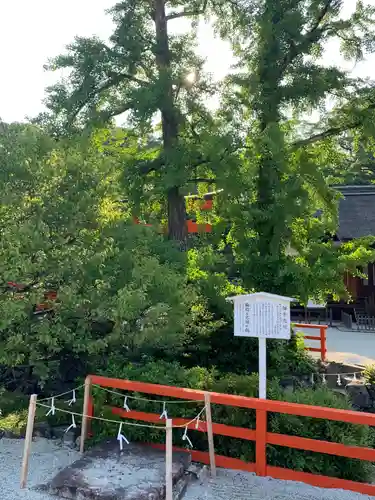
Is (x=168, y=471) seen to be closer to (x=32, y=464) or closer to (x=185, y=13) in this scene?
(x=32, y=464)

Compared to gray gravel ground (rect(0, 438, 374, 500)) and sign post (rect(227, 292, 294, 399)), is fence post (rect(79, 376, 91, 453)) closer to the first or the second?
gray gravel ground (rect(0, 438, 374, 500))

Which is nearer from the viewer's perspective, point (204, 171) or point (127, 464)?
point (127, 464)

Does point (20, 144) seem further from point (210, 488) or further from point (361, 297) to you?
point (361, 297)

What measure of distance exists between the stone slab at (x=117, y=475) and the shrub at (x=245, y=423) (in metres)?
0.47

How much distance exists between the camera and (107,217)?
21.0 ft

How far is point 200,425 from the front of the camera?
5074 mm

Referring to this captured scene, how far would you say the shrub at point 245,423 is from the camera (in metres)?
4.98

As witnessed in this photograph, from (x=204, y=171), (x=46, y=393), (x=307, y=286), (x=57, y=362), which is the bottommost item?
(x=46, y=393)

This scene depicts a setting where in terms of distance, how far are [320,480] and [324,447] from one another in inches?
17.8

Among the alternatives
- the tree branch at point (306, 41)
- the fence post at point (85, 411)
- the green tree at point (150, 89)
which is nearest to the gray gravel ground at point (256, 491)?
the fence post at point (85, 411)

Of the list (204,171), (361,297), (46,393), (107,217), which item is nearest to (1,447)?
(46,393)

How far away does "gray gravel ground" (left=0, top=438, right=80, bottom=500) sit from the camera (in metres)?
4.49

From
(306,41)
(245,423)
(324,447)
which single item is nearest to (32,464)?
(245,423)

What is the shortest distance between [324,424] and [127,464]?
2.38 metres
